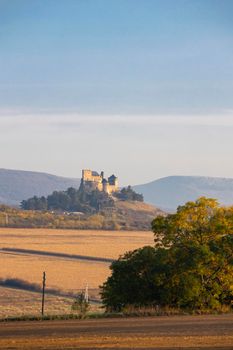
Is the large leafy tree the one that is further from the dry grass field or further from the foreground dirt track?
the dry grass field

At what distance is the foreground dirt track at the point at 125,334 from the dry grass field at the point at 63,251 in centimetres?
1728

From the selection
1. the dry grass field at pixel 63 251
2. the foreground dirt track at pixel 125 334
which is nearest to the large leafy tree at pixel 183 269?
the foreground dirt track at pixel 125 334

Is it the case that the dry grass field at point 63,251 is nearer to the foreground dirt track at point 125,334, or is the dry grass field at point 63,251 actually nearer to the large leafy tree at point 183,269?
the large leafy tree at point 183,269

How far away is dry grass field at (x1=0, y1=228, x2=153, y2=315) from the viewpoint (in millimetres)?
84088

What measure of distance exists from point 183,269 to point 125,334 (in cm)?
1113

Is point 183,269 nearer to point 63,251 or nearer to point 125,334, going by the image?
point 125,334

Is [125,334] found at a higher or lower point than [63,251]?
lower

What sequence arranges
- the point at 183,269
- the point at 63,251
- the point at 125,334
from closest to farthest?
the point at 125,334, the point at 183,269, the point at 63,251

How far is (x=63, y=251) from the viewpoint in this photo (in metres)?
132

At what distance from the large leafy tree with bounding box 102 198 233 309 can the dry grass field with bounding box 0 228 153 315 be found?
38.8 ft

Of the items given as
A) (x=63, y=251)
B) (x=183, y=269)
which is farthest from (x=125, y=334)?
(x=63, y=251)

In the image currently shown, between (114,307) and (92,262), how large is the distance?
7126cm

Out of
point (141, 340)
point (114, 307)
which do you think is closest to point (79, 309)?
point (114, 307)

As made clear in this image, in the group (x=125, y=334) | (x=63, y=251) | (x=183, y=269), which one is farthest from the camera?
(x=63, y=251)
